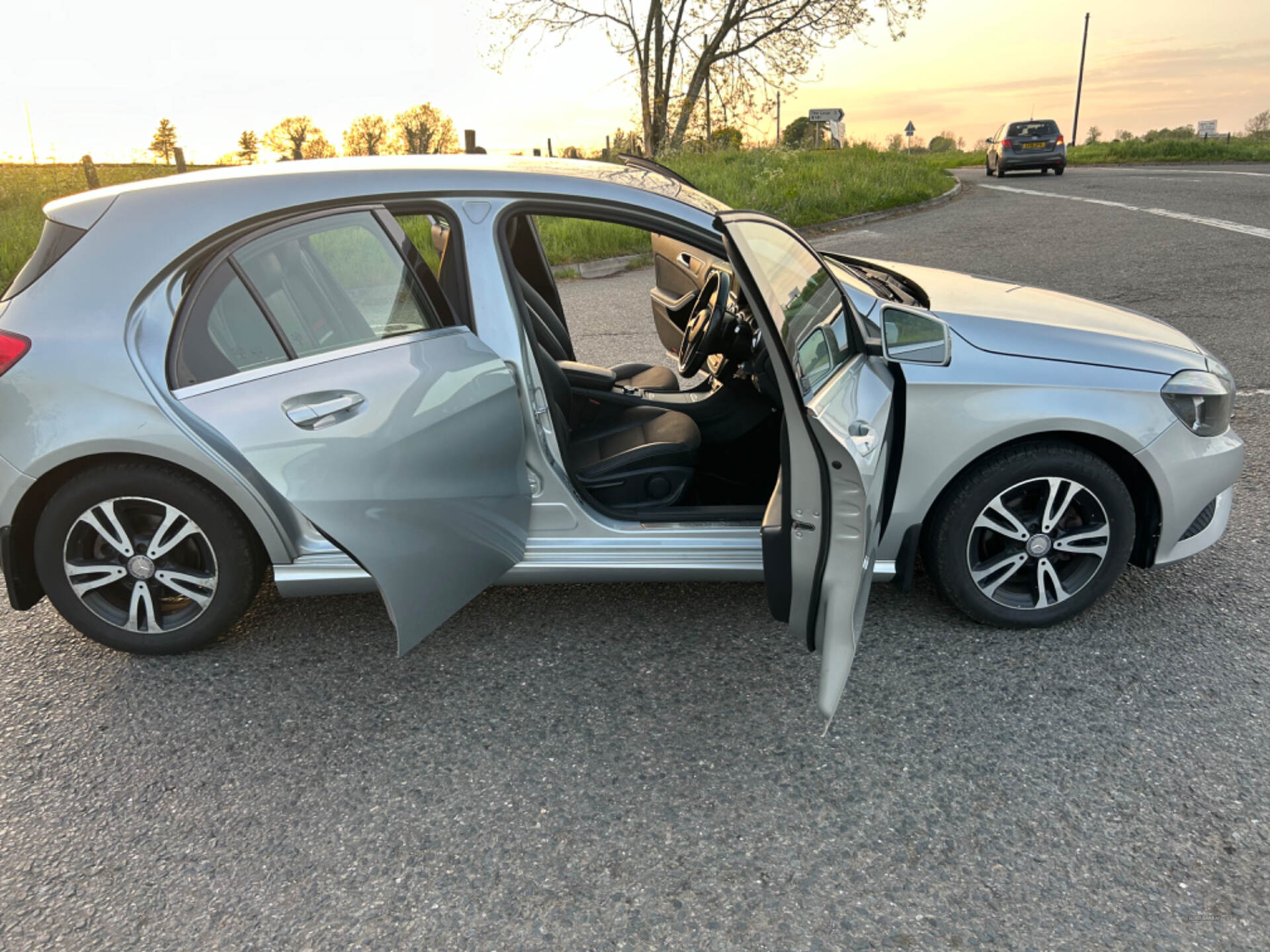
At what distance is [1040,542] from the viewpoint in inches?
121

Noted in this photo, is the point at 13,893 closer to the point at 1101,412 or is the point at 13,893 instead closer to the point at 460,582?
the point at 460,582

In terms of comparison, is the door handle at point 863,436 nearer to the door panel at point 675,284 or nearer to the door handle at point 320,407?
the door handle at point 320,407

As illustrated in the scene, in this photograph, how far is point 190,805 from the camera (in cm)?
244

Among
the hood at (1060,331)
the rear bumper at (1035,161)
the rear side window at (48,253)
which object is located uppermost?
the rear bumper at (1035,161)

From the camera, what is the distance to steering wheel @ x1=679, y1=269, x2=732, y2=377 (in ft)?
11.8

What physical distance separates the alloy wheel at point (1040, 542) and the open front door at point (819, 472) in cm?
59

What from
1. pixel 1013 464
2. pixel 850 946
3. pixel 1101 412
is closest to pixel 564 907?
pixel 850 946

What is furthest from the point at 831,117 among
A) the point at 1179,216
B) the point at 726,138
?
the point at 1179,216

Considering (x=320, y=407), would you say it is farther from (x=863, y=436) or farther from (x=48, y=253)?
(x=863, y=436)

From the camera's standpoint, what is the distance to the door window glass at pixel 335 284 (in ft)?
9.16

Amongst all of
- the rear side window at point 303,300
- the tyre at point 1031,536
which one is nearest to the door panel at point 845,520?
the tyre at point 1031,536

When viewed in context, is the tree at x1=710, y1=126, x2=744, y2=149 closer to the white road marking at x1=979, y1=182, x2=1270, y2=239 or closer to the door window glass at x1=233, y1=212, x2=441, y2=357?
the white road marking at x1=979, y1=182, x2=1270, y2=239

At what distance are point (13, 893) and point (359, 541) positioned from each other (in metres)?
1.14

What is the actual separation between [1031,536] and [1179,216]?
13.0 m
